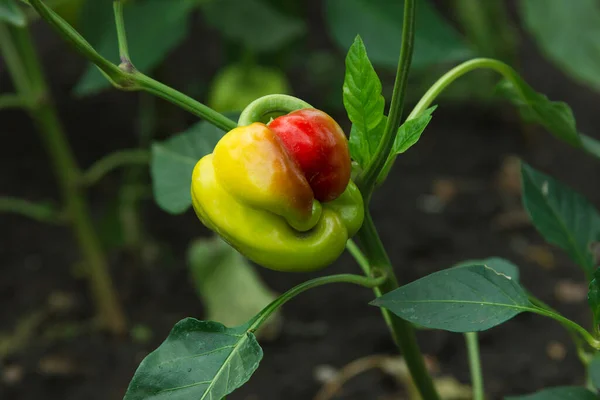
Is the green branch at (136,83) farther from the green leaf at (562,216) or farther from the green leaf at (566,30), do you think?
the green leaf at (566,30)

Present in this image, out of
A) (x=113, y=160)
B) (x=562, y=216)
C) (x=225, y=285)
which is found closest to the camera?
(x=562, y=216)

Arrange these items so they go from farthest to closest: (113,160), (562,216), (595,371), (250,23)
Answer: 1. (250,23)
2. (113,160)
3. (562,216)
4. (595,371)

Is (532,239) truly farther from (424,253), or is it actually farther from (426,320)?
(426,320)

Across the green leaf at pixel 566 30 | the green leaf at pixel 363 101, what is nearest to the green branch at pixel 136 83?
the green leaf at pixel 363 101

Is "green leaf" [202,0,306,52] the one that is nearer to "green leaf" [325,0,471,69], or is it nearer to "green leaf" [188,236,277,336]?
"green leaf" [325,0,471,69]

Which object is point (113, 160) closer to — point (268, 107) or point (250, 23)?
point (250, 23)

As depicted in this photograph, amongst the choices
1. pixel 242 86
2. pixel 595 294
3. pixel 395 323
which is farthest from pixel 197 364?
pixel 242 86
